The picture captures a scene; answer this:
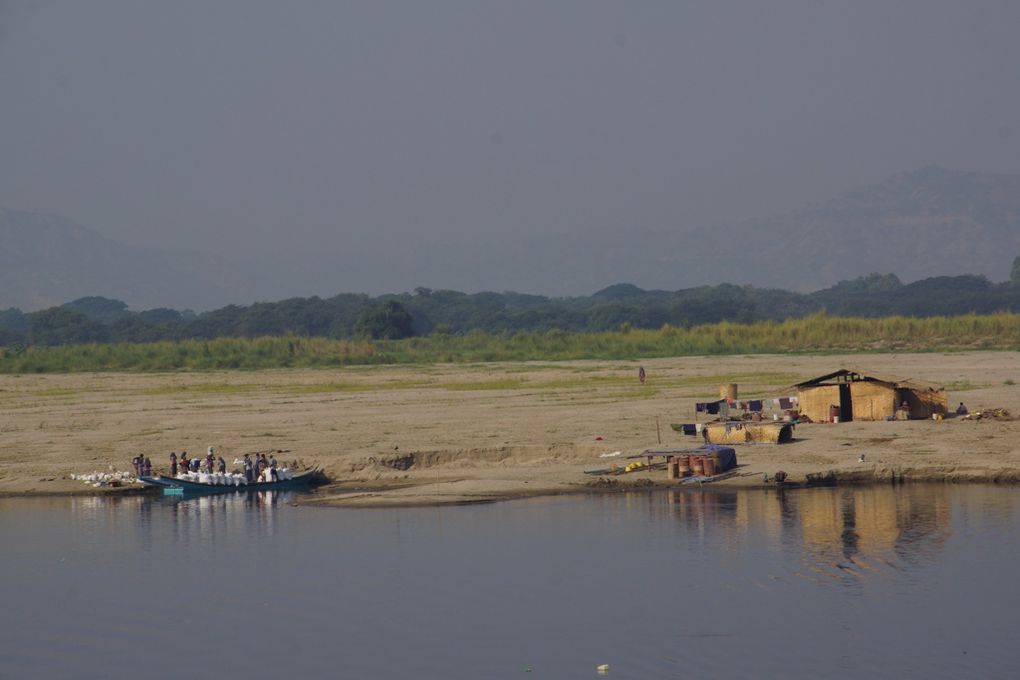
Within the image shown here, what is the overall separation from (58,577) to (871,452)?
18.9 m

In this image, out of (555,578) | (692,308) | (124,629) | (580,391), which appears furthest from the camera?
(692,308)

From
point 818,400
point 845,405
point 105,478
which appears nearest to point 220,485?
point 105,478

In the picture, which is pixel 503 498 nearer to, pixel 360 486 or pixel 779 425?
pixel 360 486

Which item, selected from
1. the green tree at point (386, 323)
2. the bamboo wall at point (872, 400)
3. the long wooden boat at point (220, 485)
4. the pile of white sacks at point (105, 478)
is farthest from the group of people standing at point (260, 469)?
the green tree at point (386, 323)

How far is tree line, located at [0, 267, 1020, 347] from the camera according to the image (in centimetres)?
13238

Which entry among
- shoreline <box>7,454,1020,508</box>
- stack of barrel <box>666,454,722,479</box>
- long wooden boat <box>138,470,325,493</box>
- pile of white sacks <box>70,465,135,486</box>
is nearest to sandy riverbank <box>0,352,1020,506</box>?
shoreline <box>7,454,1020,508</box>

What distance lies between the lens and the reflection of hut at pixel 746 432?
36156 millimetres

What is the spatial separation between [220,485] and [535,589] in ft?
42.4

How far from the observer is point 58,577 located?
91.9ft

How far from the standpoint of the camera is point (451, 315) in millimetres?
160375

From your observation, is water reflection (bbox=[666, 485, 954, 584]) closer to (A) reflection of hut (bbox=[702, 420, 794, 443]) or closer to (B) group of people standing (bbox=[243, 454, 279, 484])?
(A) reflection of hut (bbox=[702, 420, 794, 443])

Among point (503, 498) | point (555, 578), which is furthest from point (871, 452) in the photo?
point (555, 578)

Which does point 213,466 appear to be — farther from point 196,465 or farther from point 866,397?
point 866,397

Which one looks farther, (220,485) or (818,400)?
(818,400)
